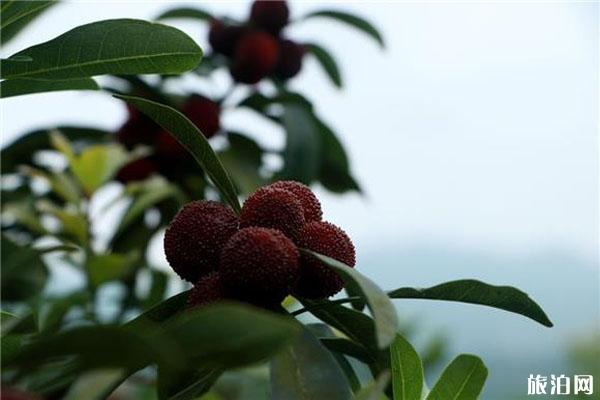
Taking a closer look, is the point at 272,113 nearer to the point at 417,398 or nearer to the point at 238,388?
the point at 238,388

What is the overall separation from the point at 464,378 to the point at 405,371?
0.05 metres

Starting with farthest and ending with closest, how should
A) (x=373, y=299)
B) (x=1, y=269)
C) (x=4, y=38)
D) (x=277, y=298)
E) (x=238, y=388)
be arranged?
1. (x=238, y=388)
2. (x=1, y=269)
3. (x=4, y=38)
4. (x=277, y=298)
5. (x=373, y=299)

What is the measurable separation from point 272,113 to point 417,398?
102 centimetres

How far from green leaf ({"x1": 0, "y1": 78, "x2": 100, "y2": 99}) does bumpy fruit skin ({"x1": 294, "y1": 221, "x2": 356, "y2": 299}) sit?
257 mm

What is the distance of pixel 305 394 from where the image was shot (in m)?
0.63

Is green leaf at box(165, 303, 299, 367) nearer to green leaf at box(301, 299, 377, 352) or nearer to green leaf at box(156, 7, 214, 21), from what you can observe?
green leaf at box(301, 299, 377, 352)

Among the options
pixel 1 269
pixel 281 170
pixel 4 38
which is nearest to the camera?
pixel 4 38

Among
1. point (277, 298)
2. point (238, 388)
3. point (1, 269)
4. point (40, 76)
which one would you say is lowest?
point (238, 388)

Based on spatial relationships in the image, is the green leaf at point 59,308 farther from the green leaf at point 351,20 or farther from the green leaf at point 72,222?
the green leaf at point 351,20

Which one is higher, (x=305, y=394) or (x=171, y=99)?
(x=171, y=99)

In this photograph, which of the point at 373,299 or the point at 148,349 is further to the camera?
the point at 373,299

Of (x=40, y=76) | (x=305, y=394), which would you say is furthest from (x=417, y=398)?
(x=40, y=76)

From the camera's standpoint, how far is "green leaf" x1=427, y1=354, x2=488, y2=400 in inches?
29.7

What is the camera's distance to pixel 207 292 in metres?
0.65
